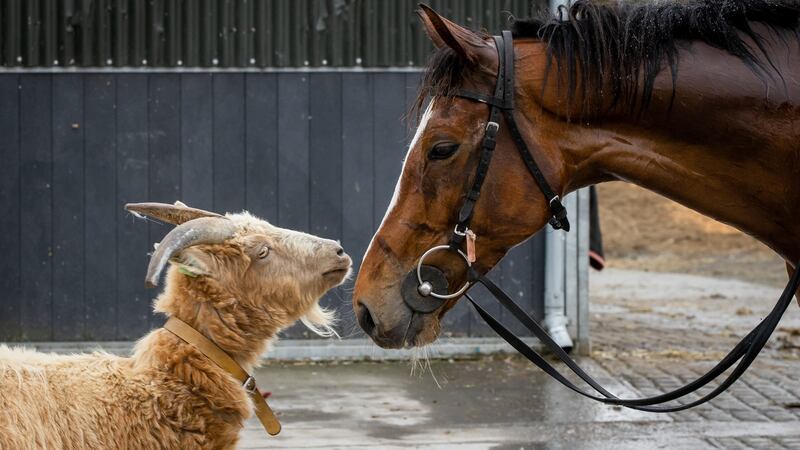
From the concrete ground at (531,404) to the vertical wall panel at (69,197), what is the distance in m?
1.96

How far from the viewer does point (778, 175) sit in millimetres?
3797

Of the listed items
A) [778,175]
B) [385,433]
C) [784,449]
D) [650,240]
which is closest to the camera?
[778,175]

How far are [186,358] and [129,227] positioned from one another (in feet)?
18.5

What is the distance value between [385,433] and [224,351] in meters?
3.14

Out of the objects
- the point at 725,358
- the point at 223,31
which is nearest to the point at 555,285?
the point at 223,31

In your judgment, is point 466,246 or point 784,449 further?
point 784,449

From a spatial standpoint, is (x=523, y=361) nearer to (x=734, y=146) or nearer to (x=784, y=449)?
(x=784, y=449)

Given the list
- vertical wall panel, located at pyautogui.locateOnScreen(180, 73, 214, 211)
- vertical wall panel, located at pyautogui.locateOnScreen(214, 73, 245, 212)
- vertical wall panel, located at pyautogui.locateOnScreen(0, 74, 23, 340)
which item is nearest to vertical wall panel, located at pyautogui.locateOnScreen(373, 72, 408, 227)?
vertical wall panel, located at pyautogui.locateOnScreen(214, 73, 245, 212)

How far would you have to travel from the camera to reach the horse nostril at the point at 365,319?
12.6ft

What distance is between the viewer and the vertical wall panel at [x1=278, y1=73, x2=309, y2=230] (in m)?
9.84

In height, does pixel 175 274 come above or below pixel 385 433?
above

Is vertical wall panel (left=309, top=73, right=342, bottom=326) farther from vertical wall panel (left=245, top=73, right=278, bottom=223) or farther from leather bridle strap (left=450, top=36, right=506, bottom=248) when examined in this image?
leather bridle strap (left=450, top=36, right=506, bottom=248)

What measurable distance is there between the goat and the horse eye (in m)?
1.00

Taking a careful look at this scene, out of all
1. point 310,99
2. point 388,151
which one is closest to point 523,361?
point 388,151
